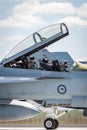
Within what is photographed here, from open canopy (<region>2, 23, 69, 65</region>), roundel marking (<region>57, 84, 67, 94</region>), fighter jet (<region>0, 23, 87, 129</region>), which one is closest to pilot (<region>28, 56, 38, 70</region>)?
fighter jet (<region>0, 23, 87, 129</region>)

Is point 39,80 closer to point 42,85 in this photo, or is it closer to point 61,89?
point 42,85

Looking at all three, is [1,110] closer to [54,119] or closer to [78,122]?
[54,119]

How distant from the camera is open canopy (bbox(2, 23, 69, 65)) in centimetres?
1403

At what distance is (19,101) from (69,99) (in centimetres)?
169

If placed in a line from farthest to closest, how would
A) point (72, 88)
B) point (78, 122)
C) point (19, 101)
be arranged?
point (78, 122) < point (19, 101) < point (72, 88)

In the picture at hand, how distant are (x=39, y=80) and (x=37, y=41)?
1.41 meters

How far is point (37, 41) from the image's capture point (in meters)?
14.3

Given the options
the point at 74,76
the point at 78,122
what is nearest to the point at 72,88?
the point at 74,76

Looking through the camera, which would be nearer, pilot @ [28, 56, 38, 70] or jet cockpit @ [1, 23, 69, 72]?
pilot @ [28, 56, 38, 70]

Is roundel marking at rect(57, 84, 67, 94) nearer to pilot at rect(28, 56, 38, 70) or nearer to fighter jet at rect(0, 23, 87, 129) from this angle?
fighter jet at rect(0, 23, 87, 129)

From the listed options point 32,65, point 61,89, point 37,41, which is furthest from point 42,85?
point 37,41

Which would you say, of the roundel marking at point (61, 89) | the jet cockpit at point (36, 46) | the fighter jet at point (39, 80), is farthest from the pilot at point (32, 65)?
the roundel marking at point (61, 89)

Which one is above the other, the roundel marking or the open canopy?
the open canopy

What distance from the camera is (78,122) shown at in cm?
2061
